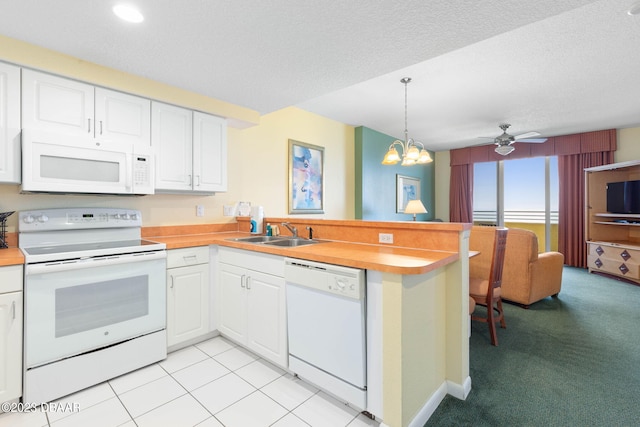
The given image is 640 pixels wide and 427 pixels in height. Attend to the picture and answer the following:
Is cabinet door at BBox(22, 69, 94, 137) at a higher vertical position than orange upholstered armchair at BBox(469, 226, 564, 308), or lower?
higher

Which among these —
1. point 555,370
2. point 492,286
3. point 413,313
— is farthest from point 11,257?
point 555,370

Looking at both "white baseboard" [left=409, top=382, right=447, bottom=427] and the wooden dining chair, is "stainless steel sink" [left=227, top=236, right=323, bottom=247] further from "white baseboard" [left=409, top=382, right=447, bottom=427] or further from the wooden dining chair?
the wooden dining chair

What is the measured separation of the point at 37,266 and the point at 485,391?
2.81 m

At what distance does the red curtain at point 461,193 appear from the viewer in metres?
6.76

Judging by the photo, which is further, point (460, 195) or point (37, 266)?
point (460, 195)

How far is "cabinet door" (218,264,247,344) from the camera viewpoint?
7.55ft

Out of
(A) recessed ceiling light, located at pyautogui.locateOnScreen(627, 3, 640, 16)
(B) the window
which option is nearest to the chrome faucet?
(A) recessed ceiling light, located at pyautogui.locateOnScreen(627, 3, 640, 16)

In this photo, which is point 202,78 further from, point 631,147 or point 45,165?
point 631,147

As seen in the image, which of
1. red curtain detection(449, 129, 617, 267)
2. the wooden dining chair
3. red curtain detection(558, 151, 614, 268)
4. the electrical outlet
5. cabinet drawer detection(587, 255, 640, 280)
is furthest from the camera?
red curtain detection(558, 151, 614, 268)

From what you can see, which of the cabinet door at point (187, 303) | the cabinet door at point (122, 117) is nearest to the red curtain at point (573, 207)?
the cabinet door at point (187, 303)

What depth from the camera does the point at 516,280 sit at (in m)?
3.33

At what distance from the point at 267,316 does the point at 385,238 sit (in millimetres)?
1025

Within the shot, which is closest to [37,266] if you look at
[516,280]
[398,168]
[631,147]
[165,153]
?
[165,153]

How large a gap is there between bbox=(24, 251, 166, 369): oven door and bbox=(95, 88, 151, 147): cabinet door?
96cm
